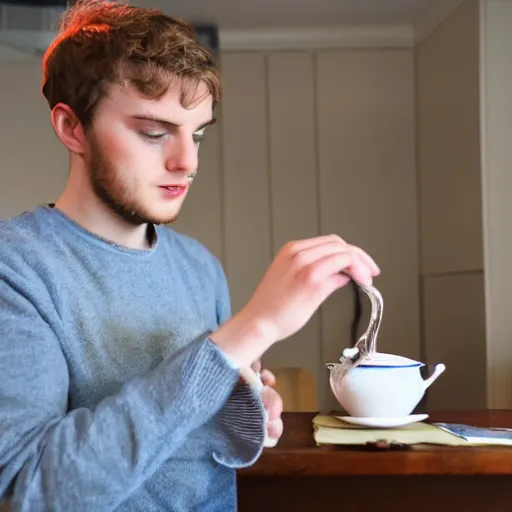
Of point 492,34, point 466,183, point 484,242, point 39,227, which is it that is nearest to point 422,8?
point 492,34

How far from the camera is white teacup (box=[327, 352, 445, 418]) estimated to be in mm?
1076

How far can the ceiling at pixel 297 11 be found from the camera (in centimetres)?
266

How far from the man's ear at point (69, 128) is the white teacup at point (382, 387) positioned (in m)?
0.49

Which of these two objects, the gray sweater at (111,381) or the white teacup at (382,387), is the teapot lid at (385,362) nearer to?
the white teacup at (382,387)

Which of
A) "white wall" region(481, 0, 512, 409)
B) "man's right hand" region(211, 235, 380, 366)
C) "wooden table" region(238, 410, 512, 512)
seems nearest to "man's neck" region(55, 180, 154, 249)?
"man's right hand" region(211, 235, 380, 366)

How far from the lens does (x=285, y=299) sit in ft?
2.29

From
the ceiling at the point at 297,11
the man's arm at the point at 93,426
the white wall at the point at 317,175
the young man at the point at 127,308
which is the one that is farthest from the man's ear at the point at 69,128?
the white wall at the point at 317,175

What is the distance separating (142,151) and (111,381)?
0.81ft

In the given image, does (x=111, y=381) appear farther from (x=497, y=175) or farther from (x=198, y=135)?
(x=497, y=175)

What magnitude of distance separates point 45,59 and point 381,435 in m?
0.66

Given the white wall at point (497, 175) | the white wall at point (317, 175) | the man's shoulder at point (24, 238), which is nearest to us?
the man's shoulder at point (24, 238)

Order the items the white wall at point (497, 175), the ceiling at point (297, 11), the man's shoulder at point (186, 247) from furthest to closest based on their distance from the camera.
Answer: the ceiling at point (297, 11), the white wall at point (497, 175), the man's shoulder at point (186, 247)

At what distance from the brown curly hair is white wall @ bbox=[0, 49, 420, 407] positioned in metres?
2.10

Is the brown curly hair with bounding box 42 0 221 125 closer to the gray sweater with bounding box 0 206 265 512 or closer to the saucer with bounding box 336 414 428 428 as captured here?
the gray sweater with bounding box 0 206 265 512
